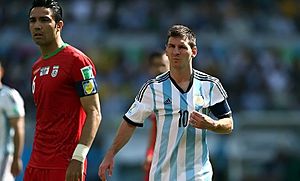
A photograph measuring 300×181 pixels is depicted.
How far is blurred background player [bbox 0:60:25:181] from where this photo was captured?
10.5 metres

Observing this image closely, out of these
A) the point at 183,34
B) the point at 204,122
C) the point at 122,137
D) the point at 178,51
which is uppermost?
the point at 183,34

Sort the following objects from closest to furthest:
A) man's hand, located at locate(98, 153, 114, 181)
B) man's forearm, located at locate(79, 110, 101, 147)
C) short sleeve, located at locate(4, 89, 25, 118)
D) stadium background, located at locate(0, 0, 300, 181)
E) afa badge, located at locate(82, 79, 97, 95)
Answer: man's forearm, located at locate(79, 110, 101, 147)
afa badge, located at locate(82, 79, 97, 95)
man's hand, located at locate(98, 153, 114, 181)
short sleeve, located at locate(4, 89, 25, 118)
stadium background, located at locate(0, 0, 300, 181)

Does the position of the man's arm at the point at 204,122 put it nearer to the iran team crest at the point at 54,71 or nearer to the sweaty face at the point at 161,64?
the iran team crest at the point at 54,71

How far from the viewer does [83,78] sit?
25.2 feet

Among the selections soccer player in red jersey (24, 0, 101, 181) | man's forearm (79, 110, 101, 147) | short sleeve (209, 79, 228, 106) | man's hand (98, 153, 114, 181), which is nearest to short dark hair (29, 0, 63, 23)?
soccer player in red jersey (24, 0, 101, 181)

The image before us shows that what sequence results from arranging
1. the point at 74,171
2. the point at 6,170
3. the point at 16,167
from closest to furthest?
the point at 74,171 → the point at 16,167 → the point at 6,170

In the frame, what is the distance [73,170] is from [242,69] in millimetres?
14451

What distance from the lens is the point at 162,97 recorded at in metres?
8.02

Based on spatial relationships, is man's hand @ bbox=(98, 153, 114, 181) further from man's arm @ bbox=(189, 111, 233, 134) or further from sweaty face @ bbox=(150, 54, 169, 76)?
sweaty face @ bbox=(150, 54, 169, 76)

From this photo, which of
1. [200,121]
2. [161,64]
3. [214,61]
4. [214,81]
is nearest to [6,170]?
[161,64]

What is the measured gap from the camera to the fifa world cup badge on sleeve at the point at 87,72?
7.70 meters

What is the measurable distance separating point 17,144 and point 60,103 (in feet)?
9.37

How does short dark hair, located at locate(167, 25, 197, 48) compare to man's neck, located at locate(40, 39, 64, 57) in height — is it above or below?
above

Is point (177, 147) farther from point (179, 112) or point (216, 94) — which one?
point (216, 94)
